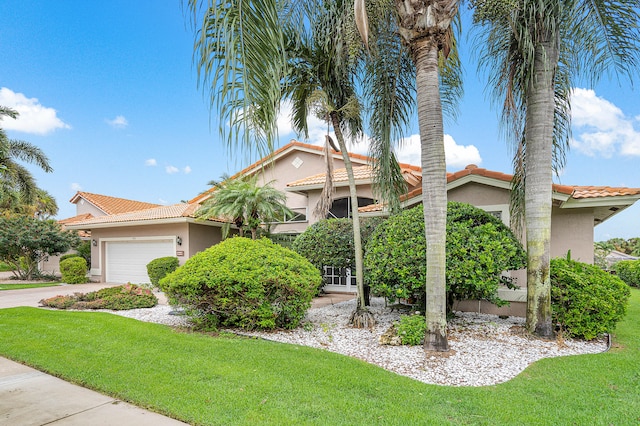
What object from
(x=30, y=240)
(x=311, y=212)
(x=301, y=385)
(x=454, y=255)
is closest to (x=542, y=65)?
(x=454, y=255)

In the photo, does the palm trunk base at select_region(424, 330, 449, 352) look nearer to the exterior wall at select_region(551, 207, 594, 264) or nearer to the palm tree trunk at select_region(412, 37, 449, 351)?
the palm tree trunk at select_region(412, 37, 449, 351)

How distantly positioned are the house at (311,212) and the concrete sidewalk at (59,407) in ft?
19.2

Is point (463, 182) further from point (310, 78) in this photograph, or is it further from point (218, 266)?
point (218, 266)

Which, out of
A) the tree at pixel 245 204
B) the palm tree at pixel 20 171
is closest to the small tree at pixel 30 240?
the palm tree at pixel 20 171

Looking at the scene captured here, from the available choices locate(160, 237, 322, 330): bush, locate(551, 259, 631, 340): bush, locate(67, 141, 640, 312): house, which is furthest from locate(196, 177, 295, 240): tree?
locate(551, 259, 631, 340): bush

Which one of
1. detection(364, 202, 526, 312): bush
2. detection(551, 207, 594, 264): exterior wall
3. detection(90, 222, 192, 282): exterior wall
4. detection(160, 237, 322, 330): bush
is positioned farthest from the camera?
detection(90, 222, 192, 282): exterior wall

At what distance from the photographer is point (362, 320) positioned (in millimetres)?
8469

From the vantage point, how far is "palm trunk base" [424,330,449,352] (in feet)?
20.7

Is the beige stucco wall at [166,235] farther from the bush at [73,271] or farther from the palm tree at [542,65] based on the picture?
the palm tree at [542,65]

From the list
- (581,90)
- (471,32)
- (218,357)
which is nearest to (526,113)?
(581,90)

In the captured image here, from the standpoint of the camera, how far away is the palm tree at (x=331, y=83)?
7.86 m

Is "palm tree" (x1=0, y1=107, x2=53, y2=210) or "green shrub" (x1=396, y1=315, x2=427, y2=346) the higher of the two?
"palm tree" (x1=0, y1=107, x2=53, y2=210)

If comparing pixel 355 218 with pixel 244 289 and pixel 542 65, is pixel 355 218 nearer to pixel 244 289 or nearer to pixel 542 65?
pixel 244 289

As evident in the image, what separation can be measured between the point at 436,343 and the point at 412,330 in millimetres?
616
